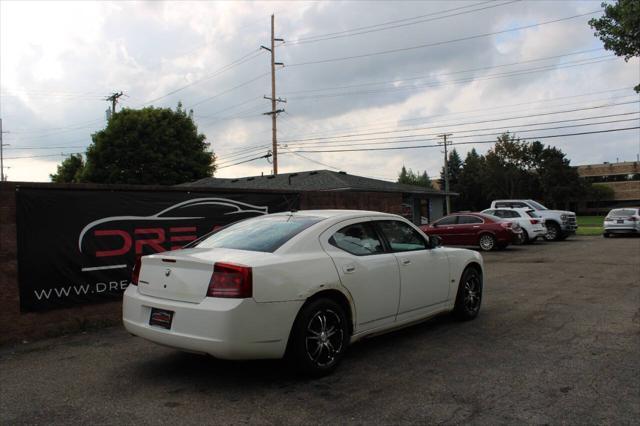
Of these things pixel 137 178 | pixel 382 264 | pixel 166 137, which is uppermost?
pixel 166 137

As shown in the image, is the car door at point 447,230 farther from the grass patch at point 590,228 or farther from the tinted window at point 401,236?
the grass patch at point 590,228

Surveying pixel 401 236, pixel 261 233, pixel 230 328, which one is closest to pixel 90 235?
pixel 261 233

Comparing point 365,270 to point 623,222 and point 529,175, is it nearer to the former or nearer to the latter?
point 623,222

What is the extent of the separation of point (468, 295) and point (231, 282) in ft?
12.4

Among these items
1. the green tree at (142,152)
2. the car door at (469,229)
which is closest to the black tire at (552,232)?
the car door at (469,229)

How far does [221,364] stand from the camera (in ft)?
16.6

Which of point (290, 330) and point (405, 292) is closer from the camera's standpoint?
point (290, 330)

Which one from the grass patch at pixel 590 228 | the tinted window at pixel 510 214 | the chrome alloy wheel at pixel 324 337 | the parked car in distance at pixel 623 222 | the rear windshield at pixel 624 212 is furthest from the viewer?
the grass patch at pixel 590 228

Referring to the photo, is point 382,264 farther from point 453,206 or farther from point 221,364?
point 453,206

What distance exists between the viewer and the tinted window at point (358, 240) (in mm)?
5148

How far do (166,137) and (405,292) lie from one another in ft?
120

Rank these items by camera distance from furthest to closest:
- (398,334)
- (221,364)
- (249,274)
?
(398,334)
(221,364)
(249,274)

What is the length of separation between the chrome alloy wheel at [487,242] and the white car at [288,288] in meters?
13.8

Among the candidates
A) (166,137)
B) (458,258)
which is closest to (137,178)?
(166,137)
